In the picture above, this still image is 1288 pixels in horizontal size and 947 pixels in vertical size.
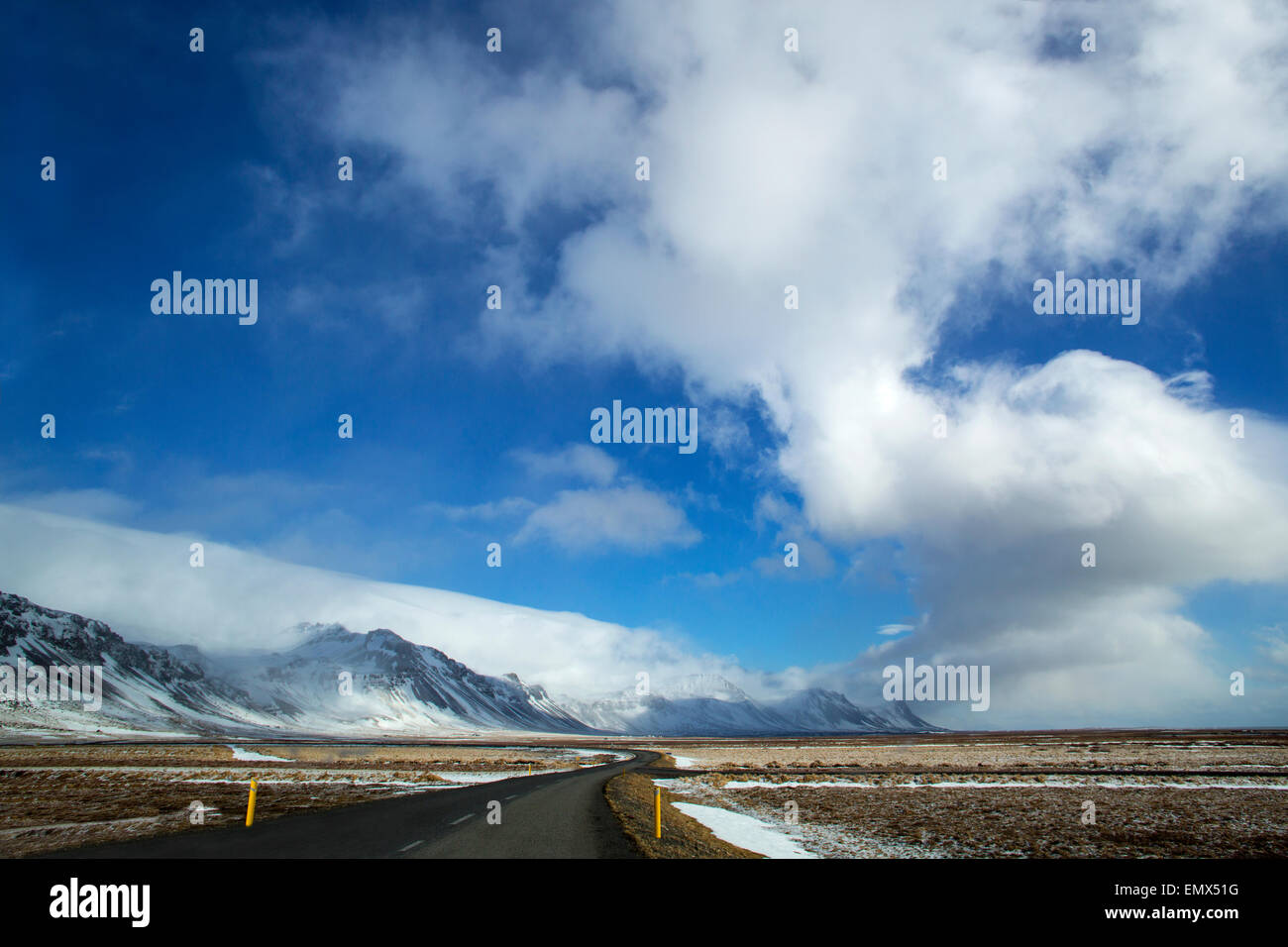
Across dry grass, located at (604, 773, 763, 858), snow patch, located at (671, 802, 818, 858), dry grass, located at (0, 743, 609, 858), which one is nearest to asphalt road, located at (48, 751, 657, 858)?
dry grass, located at (604, 773, 763, 858)

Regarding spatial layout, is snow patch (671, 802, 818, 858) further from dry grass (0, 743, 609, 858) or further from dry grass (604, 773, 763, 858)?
dry grass (0, 743, 609, 858)

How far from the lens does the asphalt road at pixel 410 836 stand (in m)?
16.3

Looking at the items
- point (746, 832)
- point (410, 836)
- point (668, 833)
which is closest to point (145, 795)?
point (410, 836)

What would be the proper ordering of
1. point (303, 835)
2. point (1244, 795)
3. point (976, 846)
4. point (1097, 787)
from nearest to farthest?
point (303, 835)
point (976, 846)
point (1244, 795)
point (1097, 787)

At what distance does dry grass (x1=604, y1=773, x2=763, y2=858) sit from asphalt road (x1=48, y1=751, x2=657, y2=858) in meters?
0.54

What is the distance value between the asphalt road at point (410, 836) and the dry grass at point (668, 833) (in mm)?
537

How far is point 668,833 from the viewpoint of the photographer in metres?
20.9

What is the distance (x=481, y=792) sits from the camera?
116 ft

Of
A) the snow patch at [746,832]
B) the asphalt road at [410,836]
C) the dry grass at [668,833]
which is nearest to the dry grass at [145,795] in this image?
the asphalt road at [410,836]

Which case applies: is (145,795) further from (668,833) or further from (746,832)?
(746,832)

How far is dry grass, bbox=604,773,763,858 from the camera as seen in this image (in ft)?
58.4

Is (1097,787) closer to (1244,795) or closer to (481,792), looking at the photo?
(1244,795)
